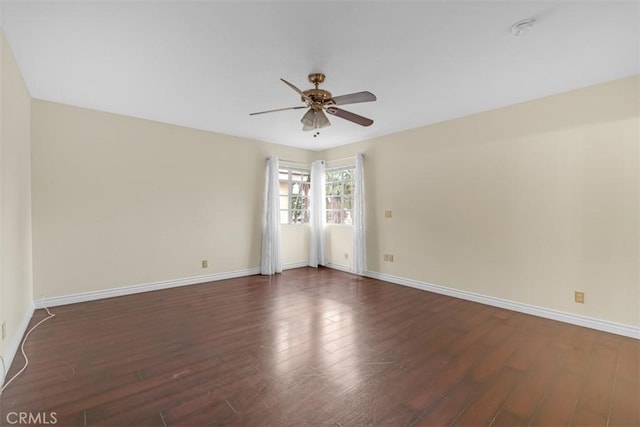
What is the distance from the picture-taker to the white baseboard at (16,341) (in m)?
2.11

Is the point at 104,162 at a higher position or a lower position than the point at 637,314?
higher

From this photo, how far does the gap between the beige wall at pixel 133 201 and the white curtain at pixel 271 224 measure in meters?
0.19

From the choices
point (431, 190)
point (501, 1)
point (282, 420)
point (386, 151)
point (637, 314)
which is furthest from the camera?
point (386, 151)

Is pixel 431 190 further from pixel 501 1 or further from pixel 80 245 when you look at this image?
pixel 80 245

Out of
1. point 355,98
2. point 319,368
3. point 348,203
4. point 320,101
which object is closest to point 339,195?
point 348,203

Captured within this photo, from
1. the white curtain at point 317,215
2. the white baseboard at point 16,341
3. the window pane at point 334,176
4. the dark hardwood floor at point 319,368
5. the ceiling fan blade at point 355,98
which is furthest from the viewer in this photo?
the white curtain at point 317,215

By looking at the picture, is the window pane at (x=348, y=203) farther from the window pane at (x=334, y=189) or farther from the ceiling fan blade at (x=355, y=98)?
the ceiling fan blade at (x=355, y=98)

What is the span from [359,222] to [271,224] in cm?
160

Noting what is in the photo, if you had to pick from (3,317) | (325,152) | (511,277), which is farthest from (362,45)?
(325,152)

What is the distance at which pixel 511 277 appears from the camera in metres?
3.51

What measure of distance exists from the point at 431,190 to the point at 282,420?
3.63m

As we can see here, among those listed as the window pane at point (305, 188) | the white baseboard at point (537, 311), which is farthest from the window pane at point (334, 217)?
the white baseboard at point (537, 311)

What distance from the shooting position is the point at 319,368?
2.17 meters

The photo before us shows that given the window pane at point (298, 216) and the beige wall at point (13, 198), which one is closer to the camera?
the beige wall at point (13, 198)
